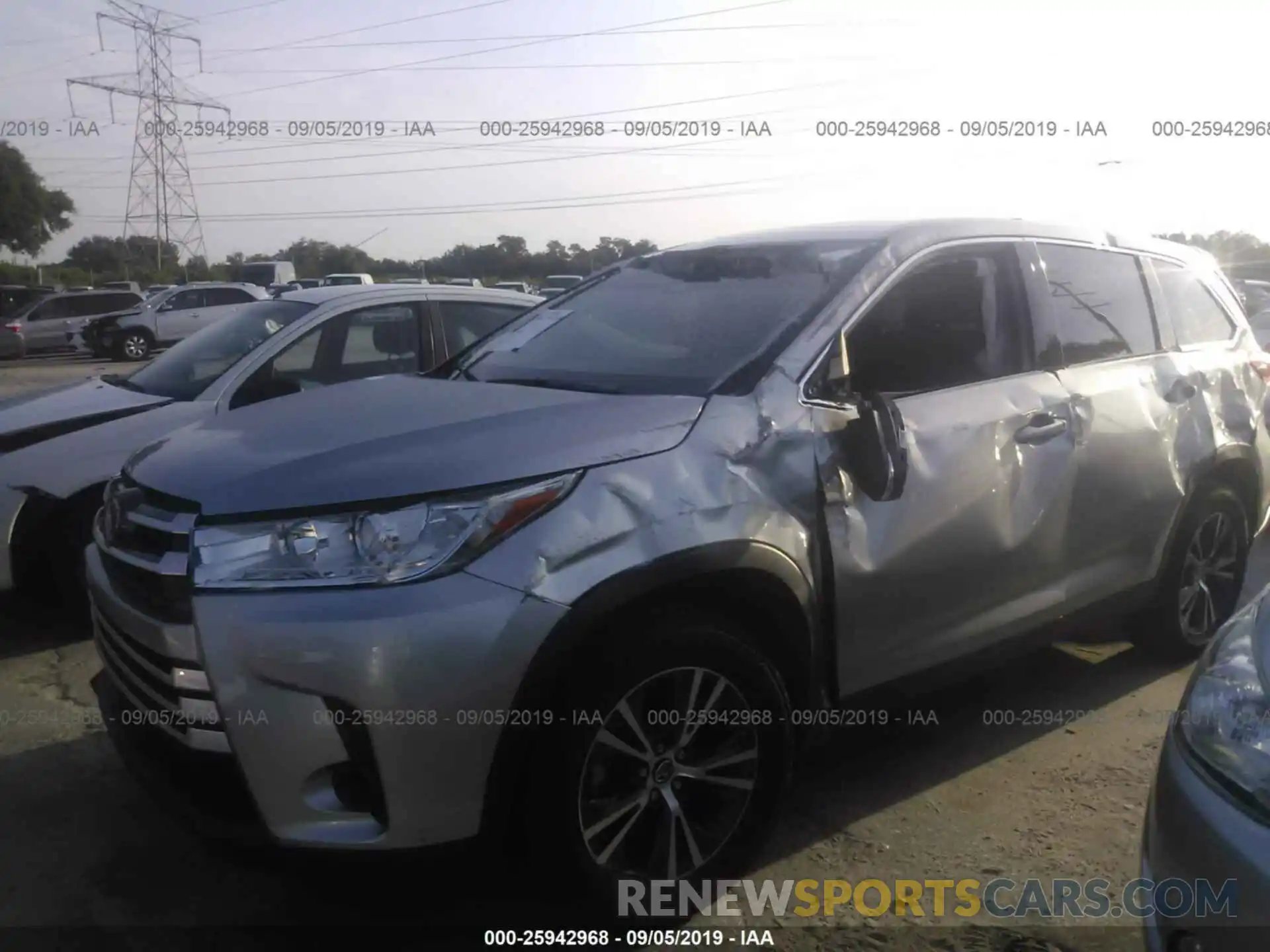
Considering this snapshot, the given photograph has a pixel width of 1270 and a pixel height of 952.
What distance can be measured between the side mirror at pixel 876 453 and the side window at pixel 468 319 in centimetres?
338

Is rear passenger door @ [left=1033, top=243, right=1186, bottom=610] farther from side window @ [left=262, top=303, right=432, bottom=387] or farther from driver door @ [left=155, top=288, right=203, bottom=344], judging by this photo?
driver door @ [left=155, top=288, right=203, bottom=344]

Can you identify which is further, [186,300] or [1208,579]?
[186,300]

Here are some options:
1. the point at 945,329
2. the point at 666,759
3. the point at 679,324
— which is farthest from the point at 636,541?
the point at 945,329

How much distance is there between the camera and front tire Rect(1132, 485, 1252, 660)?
436cm

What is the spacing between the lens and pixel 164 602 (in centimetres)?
262

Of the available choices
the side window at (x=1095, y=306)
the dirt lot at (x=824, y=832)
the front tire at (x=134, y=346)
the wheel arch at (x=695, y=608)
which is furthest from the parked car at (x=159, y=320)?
the wheel arch at (x=695, y=608)

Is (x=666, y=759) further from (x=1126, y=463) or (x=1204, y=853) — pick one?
(x=1126, y=463)

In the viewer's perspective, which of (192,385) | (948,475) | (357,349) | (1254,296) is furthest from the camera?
(1254,296)

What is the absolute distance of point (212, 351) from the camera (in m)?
5.90

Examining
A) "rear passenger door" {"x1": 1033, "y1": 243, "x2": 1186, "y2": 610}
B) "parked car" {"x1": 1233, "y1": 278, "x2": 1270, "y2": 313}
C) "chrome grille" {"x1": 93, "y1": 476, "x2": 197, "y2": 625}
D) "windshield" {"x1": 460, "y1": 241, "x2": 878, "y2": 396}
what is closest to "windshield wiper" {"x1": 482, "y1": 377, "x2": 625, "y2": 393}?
"windshield" {"x1": 460, "y1": 241, "x2": 878, "y2": 396}

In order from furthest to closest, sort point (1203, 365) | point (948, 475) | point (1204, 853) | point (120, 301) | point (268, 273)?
point (268, 273), point (120, 301), point (1203, 365), point (948, 475), point (1204, 853)

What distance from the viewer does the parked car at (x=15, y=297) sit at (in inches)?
1052

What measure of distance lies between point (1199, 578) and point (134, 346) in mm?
24034

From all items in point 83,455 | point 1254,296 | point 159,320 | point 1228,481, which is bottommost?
point 1254,296
